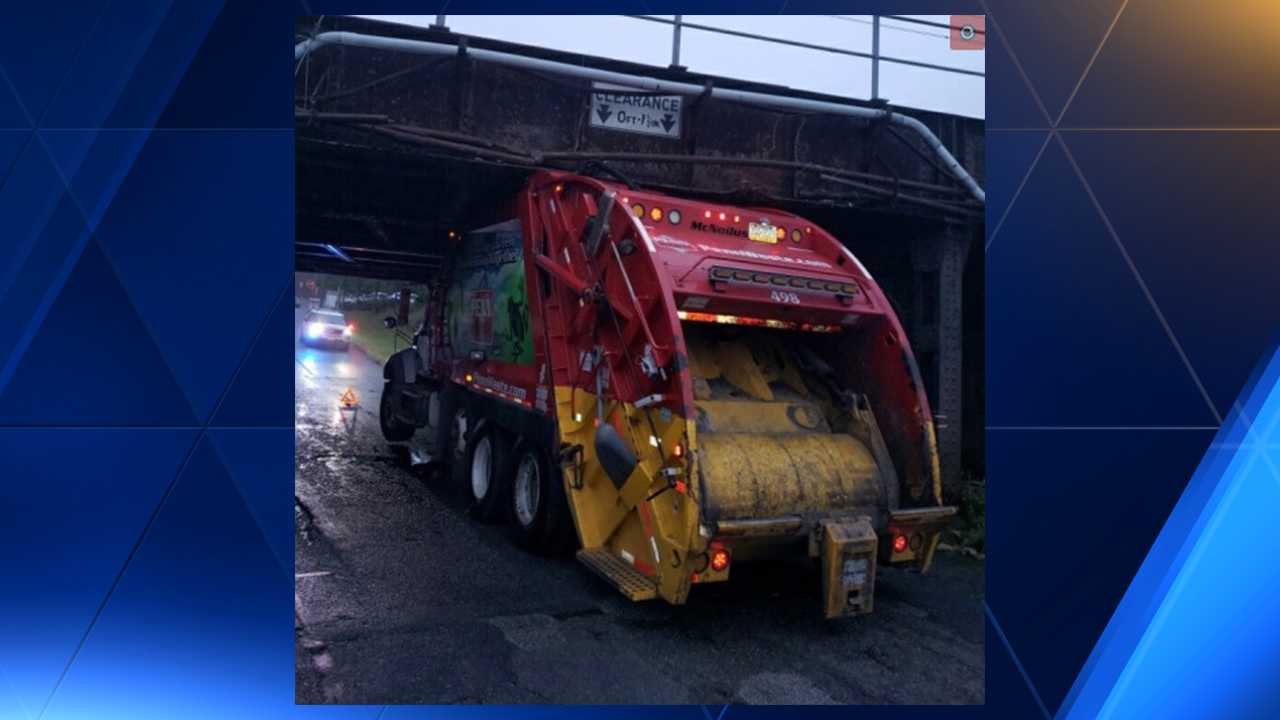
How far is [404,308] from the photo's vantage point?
338 centimetres

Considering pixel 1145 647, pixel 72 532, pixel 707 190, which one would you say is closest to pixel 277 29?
pixel 707 190

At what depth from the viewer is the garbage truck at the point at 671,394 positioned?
2.86m

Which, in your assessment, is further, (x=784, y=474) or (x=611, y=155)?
(x=611, y=155)

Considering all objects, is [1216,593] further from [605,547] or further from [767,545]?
[605,547]

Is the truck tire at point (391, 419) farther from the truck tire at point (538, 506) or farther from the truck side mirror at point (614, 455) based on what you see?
the truck side mirror at point (614, 455)

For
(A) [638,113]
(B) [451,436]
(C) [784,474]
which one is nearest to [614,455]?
(C) [784,474]

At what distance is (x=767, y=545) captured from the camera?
290 cm

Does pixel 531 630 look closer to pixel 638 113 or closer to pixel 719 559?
pixel 719 559

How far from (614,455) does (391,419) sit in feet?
3.54

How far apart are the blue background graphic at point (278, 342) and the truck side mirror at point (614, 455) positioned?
3.36ft

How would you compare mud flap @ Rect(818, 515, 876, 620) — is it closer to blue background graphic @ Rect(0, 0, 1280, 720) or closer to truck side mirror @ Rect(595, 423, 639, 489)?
blue background graphic @ Rect(0, 0, 1280, 720)

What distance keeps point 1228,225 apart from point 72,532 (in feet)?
16.9

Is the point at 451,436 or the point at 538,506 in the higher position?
the point at 451,436

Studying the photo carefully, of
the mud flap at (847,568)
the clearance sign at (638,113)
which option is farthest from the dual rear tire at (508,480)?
the clearance sign at (638,113)
